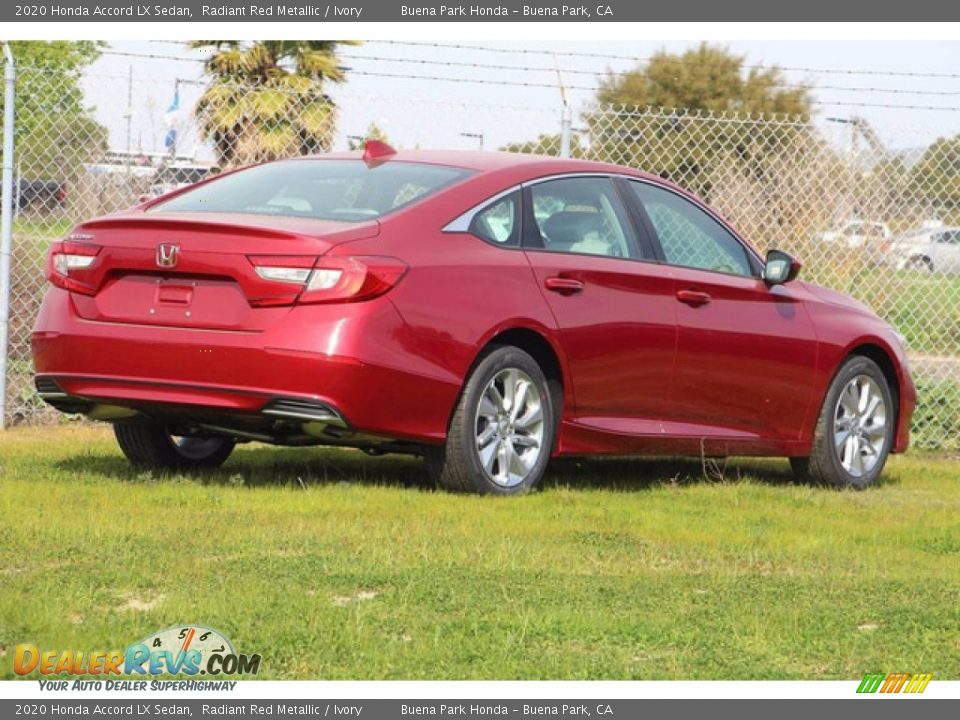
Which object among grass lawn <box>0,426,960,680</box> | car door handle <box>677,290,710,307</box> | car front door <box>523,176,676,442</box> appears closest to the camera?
grass lawn <box>0,426,960,680</box>

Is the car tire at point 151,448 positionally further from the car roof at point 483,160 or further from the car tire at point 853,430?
the car tire at point 853,430

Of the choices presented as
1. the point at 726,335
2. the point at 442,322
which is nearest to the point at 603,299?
the point at 726,335

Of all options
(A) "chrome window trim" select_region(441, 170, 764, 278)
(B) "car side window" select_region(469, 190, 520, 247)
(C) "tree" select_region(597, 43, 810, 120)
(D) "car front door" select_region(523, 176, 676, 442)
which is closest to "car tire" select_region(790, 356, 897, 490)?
(A) "chrome window trim" select_region(441, 170, 764, 278)

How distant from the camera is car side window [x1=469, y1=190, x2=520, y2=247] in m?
8.37

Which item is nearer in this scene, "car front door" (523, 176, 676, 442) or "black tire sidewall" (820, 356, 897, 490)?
"car front door" (523, 176, 676, 442)

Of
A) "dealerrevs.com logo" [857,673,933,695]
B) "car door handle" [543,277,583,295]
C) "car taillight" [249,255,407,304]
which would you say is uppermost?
"car taillight" [249,255,407,304]

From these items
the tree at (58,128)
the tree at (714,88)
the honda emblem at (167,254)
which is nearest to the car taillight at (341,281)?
the honda emblem at (167,254)

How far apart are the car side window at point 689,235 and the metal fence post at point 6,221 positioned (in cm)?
378

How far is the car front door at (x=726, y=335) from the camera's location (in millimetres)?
9281

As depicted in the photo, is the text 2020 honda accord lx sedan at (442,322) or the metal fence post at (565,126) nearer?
the text 2020 honda accord lx sedan at (442,322)

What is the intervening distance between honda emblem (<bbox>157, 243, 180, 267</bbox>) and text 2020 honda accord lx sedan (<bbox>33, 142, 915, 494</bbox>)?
15 mm

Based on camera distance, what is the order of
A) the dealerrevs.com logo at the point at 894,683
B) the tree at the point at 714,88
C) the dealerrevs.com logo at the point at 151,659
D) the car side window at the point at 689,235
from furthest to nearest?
the tree at the point at 714,88
the car side window at the point at 689,235
the dealerrevs.com logo at the point at 894,683
the dealerrevs.com logo at the point at 151,659

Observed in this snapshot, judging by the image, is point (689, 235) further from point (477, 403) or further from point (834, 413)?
point (477, 403)

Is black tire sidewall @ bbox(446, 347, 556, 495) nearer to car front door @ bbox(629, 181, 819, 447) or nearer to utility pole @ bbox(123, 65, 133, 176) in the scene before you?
car front door @ bbox(629, 181, 819, 447)
